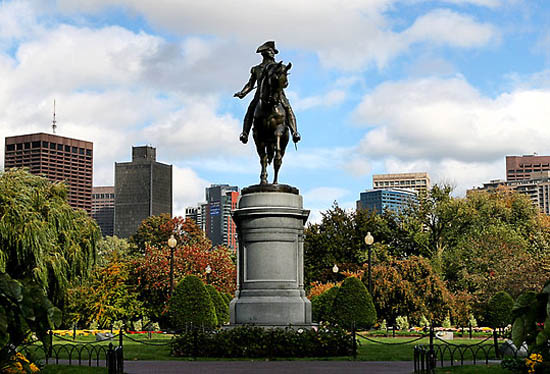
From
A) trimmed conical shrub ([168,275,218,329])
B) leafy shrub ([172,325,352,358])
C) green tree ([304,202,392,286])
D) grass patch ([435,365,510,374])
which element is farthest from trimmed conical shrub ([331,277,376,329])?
green tree ([304,202,392,286])

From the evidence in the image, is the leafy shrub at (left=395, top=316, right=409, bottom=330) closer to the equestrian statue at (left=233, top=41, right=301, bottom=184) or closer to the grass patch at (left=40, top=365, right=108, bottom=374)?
the equestrian statue at (left=233, top=41, right=301, bottom=184)

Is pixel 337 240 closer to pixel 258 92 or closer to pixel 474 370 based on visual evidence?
pixel 258 92

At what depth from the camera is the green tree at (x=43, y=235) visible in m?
27.5

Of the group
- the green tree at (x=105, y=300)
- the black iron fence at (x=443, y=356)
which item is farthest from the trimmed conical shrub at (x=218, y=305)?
the black iron fence at (x=443, y=356)

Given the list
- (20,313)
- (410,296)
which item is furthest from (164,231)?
(20,313)

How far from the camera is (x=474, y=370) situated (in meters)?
15.3

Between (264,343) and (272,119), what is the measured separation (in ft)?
22.6

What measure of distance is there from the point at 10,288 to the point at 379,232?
53436 millimetres

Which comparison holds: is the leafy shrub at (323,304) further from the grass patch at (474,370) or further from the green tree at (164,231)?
the green tree at (164,231)

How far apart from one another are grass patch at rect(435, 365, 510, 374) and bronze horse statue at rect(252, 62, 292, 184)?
821cm

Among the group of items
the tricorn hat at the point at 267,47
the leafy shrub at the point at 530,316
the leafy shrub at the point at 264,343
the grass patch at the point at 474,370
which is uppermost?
the tricorn hat at the point at 267,47

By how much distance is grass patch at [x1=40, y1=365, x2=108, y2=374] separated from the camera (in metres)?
14.8

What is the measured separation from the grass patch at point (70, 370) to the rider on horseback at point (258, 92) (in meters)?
9.08

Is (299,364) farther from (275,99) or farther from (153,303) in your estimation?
(153,303)
